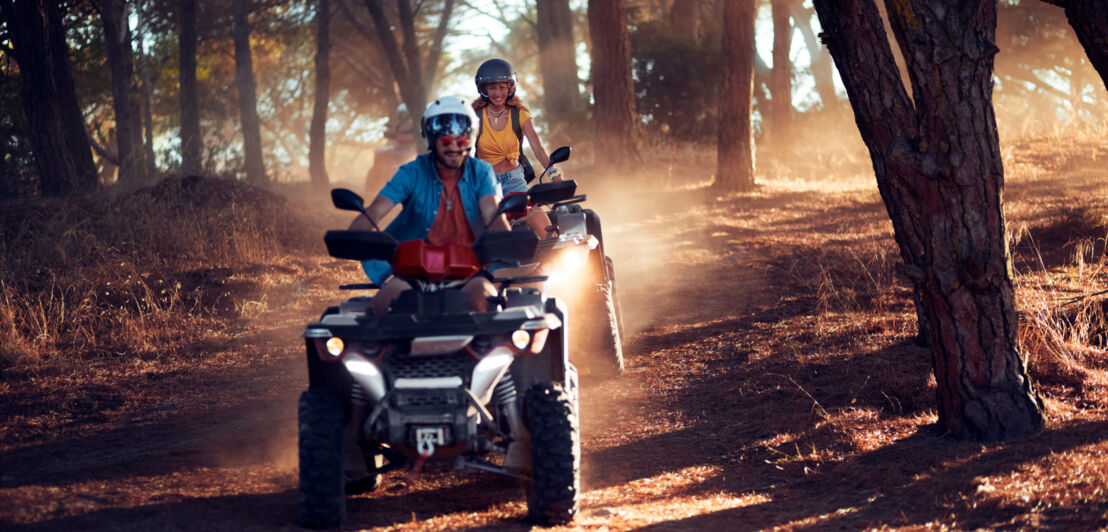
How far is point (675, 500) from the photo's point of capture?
5.16 metres

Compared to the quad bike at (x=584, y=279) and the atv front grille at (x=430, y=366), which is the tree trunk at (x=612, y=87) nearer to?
the quad bike at (x=584, y=279)

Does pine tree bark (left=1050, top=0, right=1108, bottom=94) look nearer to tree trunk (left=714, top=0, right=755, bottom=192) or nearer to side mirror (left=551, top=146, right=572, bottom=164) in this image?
side mirror (left=551, top=146, right=572, bottom=164)

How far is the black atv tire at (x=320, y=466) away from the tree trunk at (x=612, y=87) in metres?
15.2

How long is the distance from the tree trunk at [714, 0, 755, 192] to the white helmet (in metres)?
13.3

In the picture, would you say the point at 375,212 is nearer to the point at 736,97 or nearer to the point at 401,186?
the point at 401,186

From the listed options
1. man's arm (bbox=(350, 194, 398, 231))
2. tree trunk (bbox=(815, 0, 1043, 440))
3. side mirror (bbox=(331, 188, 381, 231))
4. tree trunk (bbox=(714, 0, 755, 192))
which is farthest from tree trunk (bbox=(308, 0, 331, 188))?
tree trunk (bbox=(815, 0, 1043, 440))

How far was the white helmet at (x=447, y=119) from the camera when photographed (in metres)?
5.08

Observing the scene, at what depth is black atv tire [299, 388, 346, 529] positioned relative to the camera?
4379mm

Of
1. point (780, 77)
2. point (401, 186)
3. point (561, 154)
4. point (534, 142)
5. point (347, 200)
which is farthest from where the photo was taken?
point (780, 77)

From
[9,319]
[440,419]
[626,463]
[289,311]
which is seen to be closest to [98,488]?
[440,419]

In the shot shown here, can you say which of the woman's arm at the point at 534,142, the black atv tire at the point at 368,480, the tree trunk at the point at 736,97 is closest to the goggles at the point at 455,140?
the black atv tire at the point at 368,480

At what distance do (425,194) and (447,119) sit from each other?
15.9 inches

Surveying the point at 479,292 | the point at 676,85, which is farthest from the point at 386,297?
the point at 676,85

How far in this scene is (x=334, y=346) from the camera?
441cm
